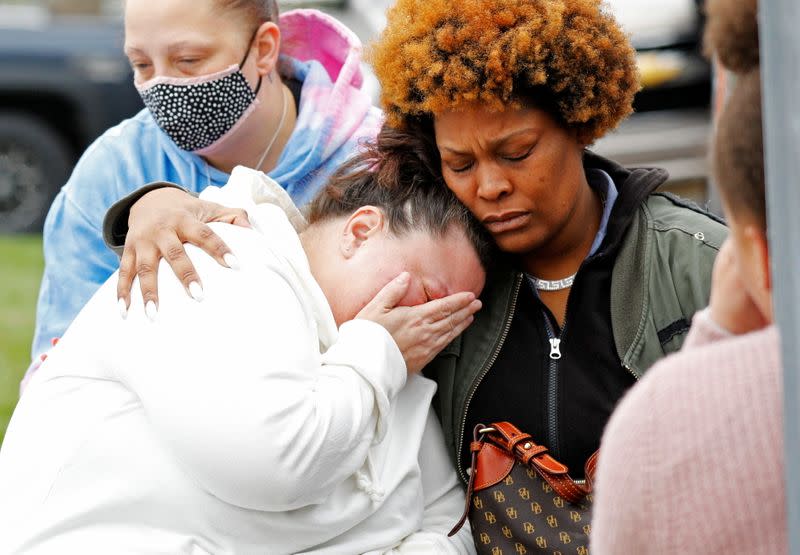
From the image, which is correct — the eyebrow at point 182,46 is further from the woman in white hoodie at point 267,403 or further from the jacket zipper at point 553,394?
the jacket zipper at point 553,394

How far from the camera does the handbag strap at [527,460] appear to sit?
2.54 metres

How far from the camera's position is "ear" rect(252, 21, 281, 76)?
339 centimetres

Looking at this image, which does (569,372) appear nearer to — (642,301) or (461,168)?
(642,301)

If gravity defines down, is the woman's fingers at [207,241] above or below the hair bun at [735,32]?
below

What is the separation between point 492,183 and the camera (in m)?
2.59

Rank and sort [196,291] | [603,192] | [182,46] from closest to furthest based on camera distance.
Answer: [196,291] < [603,192] < [182,46]

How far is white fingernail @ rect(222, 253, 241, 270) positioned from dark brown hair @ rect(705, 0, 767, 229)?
1139 millimetres

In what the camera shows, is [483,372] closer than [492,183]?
No

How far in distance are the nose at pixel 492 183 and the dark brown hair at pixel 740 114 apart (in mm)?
1053

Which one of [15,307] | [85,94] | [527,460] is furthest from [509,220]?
[85,94]

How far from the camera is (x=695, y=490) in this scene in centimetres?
152

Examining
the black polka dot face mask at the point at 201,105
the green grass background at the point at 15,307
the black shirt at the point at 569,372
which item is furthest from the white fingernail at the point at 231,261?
the green grass background at the point at 15,307

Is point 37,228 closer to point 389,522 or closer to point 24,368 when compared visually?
point 24,368

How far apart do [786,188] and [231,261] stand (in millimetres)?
1325
